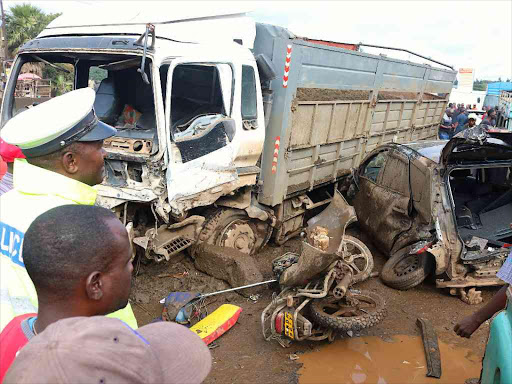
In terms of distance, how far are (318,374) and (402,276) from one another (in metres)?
1.93

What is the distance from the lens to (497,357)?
1.92m

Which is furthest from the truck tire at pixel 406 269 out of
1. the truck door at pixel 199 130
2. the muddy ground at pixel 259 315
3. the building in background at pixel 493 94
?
the building in background at pixel 493 94

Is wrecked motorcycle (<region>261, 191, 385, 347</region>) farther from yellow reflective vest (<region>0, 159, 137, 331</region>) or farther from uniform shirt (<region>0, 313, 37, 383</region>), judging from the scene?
uniform shirt (<region>0, 313, 37, 383</region>)

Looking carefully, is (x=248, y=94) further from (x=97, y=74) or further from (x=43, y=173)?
(x=43, y=173)

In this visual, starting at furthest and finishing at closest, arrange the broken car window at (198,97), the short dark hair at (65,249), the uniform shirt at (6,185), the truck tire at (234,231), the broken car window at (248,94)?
1. the truck tire at (234,231)
2. the broken car window at (248,94)
3. the broken car window at (198,97)
4. the uniform shirt at (6,185)
5. the short dark hair at (65,249)

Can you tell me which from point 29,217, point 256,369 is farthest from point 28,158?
point 256,369

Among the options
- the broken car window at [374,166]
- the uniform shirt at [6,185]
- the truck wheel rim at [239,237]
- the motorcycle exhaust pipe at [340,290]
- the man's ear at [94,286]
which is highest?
the man's ear at [94,286]

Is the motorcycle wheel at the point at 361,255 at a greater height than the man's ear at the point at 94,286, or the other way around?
the man's ear at the point at 94,286

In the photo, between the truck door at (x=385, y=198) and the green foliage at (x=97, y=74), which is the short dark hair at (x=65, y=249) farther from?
the truck door at (x=385, y=198)

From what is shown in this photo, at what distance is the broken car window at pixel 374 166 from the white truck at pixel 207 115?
47 cm

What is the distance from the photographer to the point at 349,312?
378 cm

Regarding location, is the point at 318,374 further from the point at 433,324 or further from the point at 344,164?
the point at 344,164

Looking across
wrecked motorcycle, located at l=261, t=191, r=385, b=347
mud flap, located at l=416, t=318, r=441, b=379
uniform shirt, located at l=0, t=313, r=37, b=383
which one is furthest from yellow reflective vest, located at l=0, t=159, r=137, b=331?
mud flap, located at l=416, t=318, r=441, b=379

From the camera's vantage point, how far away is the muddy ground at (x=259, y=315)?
11.4ft
